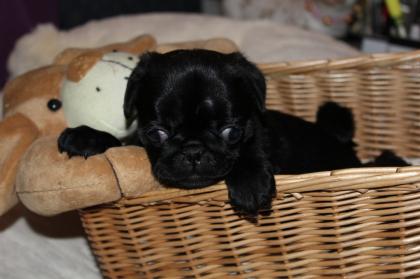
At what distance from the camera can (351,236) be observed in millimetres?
1540

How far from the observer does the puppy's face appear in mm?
1558

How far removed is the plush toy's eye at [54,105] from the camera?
6.21 feet

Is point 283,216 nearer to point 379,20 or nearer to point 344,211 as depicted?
point 344,211

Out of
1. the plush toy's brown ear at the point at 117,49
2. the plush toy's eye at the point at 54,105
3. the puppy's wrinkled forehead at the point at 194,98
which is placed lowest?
the plush toy's eye at the point at 54,105

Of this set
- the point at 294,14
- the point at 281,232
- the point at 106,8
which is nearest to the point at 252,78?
the point at 281,232

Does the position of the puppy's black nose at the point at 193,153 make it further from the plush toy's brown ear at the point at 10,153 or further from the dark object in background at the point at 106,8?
the dark object in background at the point at 106,8

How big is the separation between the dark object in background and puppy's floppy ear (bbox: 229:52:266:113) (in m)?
1.87

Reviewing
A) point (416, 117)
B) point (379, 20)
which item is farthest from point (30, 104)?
point (379, 20)

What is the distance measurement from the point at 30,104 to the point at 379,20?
2393 millimetres

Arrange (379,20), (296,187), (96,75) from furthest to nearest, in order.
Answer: (379,20) < (96,75) < (296,187)

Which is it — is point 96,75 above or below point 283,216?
above

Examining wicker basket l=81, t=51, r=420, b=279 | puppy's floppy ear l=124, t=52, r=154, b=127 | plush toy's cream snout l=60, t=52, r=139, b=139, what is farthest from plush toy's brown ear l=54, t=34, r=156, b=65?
wicker basket l=81, t=51, r=420, b=279

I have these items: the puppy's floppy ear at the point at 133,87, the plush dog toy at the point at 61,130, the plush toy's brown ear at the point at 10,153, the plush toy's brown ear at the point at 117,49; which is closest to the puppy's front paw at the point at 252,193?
the plush dog toy at the point at 61,130

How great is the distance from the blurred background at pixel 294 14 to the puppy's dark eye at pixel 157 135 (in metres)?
1.59
